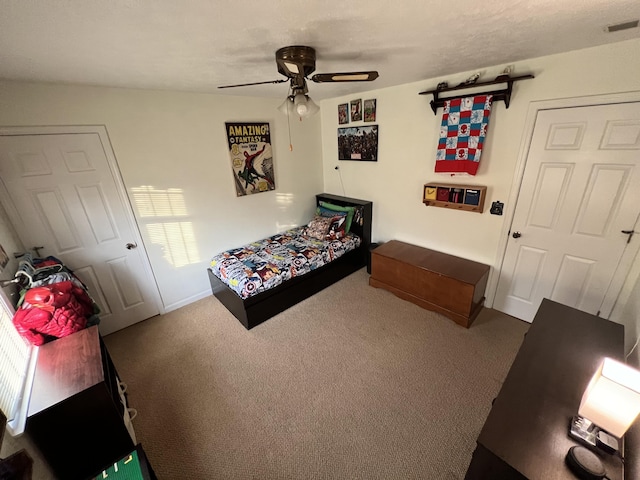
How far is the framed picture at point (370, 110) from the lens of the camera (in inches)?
125

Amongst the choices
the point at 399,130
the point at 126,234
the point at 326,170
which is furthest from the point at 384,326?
the point at 126,234

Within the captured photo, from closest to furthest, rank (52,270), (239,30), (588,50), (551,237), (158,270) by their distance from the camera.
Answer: (239,30), (588,50), (52,270), (551,237), (158,270)

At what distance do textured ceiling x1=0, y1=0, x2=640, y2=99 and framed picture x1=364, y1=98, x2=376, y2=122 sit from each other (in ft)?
3.43

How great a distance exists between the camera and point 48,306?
5.24 ft

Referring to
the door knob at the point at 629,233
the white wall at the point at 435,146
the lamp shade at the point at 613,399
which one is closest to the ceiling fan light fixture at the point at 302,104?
the white wall at the point at 435,146

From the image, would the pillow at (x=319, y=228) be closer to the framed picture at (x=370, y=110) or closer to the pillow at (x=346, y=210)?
the pillow at (x=346, y=210)

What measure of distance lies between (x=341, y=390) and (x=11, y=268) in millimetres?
2563

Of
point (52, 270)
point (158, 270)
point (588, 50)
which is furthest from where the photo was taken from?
point (158, 270)

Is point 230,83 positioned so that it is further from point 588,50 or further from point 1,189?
point 588,50

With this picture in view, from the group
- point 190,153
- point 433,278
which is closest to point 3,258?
point 190,153

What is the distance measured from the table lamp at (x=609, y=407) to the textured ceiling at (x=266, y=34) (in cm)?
159

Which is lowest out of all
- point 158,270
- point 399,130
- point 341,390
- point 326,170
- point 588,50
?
point 341,390

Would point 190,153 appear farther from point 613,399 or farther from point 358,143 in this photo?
point 613,399

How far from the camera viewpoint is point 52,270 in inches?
78.5
